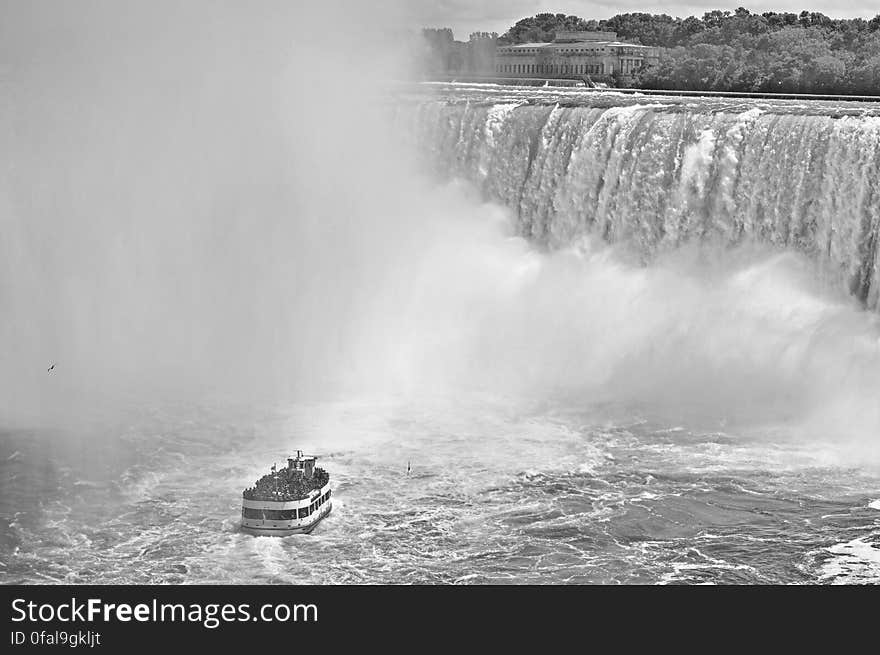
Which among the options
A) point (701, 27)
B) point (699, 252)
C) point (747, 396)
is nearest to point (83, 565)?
point (747, 396)

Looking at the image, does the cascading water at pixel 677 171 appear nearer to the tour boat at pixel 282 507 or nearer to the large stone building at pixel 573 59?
the tour boat at pixel 282 507

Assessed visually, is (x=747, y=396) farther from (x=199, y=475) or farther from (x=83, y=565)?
(x=83, y=565)

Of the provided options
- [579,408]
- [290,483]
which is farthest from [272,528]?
[579,408]

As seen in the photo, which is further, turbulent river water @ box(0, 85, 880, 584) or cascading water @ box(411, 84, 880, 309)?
cascading water @ box(411, 84, 880, 309)

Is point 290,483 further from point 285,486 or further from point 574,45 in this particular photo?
point 574,45

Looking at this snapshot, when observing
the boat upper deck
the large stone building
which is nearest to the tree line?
the large stone building

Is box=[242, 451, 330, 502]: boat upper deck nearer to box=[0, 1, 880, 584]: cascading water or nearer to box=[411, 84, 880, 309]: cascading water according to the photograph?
box=[0, 1, 880, 584]: cascading water

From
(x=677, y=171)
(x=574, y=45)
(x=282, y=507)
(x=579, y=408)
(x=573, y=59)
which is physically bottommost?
(x=579, y=408)
